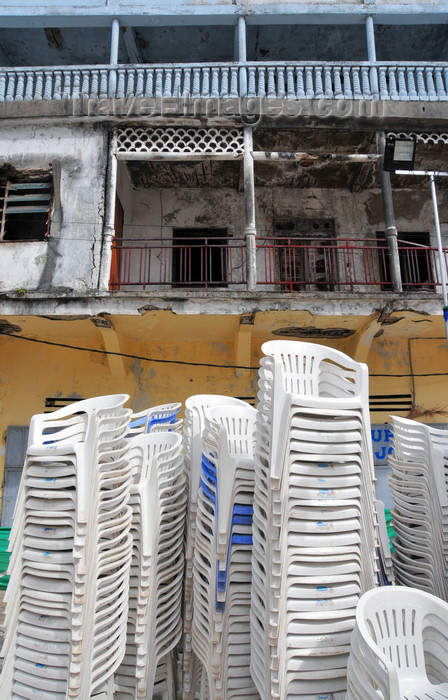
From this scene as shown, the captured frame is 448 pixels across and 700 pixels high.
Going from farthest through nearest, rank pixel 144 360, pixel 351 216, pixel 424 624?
pixel 351 216 < pixel 144 360 < pixel 424 624

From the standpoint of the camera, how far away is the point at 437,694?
2.20 metres

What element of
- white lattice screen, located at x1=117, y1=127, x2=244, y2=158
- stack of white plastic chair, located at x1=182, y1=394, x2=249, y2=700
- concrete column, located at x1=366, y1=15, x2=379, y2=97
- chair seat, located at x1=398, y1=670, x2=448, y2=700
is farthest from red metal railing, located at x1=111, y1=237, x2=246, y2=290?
chair seat, located at x1=398, y1=670, x2=448, y2=700

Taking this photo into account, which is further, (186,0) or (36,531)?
(186,0)

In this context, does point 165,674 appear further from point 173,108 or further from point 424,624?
point 173,108

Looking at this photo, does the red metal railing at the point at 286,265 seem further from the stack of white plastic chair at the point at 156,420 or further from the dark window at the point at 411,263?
the stack of white plastic chair at the point at 156,420

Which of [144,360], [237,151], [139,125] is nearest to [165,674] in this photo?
[144,360]

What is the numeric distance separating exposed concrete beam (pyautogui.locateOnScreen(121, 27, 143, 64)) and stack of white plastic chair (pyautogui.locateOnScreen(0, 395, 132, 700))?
29.4 feet

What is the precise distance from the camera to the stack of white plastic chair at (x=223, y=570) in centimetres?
283

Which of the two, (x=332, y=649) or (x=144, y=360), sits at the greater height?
(x=144, y=360)

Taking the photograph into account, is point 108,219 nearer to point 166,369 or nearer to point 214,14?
point 166,369

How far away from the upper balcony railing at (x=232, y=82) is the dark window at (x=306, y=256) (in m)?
2.43

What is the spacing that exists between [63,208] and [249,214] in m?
2.99

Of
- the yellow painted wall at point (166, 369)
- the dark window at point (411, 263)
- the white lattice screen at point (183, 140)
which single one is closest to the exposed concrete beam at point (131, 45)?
the white lattice screen at point (183, 140)

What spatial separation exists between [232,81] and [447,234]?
5246mm
